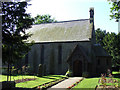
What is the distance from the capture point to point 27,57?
38375 mm

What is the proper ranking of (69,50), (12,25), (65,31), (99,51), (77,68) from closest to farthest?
(12,25) → (77,68) → (69,50) → (99,51) → (65,31)

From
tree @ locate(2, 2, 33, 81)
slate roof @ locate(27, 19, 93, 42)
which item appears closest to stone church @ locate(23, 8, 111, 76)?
slate roof @ locate(27, 19, 93, 42)

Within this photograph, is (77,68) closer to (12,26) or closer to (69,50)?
(69,50)

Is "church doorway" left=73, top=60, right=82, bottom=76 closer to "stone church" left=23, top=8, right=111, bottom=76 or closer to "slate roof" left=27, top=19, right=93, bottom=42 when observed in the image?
"stone church" left=23, top=8, right=111, bottom=76

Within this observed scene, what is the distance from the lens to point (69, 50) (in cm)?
3403

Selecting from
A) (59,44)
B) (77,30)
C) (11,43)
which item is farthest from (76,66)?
(11,43)

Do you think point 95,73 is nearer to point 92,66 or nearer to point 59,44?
point 92,66

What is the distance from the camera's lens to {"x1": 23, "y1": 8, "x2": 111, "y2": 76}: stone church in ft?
102

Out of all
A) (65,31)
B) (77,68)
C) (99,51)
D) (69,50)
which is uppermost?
(65,31)

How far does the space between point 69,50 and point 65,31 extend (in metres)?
5.40

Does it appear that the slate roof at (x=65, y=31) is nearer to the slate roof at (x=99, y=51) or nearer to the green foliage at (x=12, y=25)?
the slate roof at (x=99, y=51)

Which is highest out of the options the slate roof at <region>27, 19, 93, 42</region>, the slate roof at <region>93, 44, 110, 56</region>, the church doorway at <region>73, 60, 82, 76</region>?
the slate roof at <region>27, 19, 93, 42</region>

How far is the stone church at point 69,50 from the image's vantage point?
102 feet

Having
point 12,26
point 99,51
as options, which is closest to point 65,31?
point 99,51
